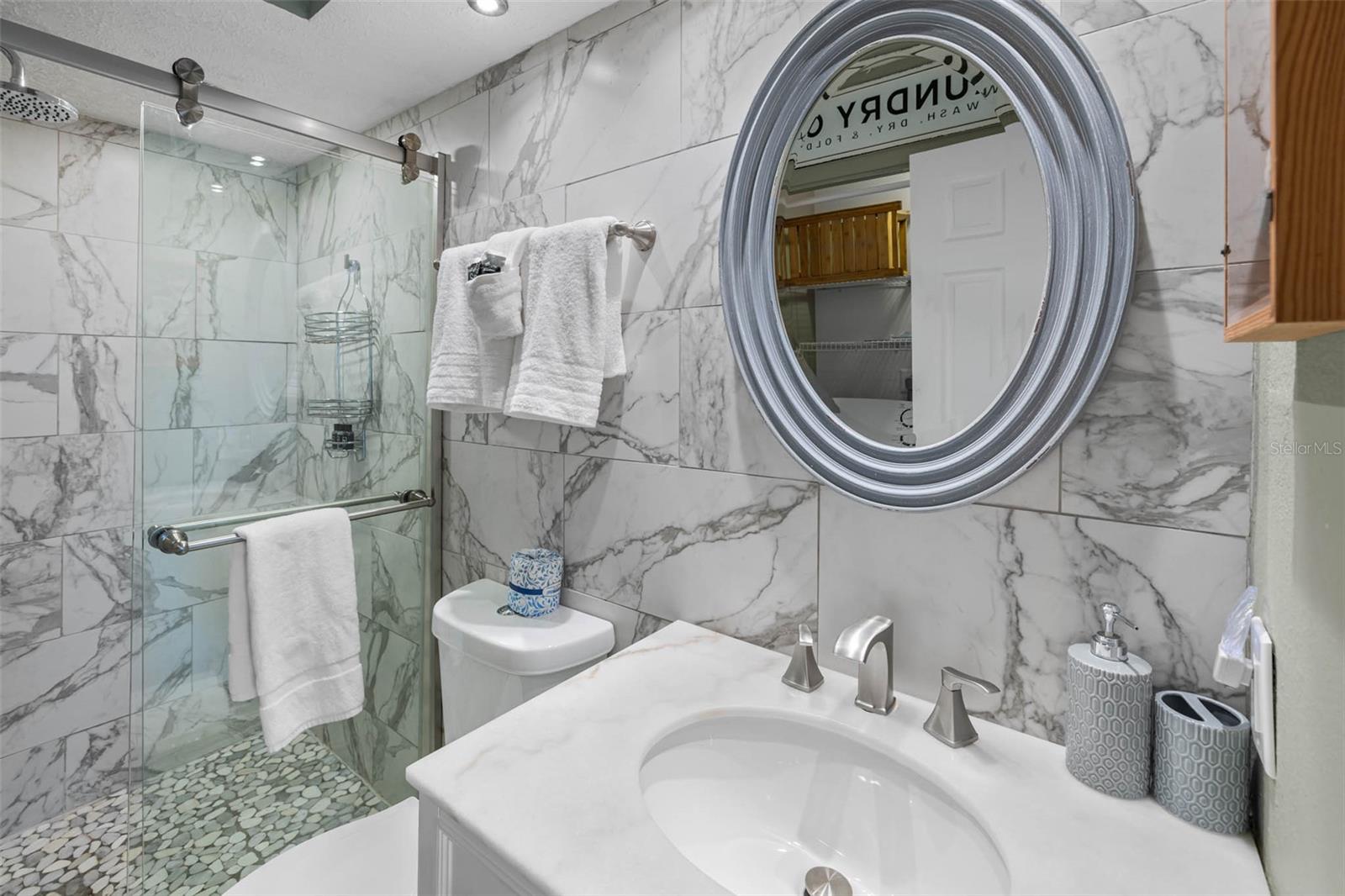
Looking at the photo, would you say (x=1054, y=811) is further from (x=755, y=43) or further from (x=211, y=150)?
(x=211, y=150)

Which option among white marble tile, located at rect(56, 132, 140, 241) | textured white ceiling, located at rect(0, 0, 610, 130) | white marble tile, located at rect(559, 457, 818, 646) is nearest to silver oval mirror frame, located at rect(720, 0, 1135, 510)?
white marble tile, located at rect(559, 457, 818, 646)

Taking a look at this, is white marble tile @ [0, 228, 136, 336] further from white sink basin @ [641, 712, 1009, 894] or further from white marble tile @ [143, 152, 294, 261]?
white sink basin @ [641, 712, 1009, 894]

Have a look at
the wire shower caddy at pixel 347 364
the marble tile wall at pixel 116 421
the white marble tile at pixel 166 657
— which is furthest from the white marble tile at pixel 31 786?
the wire shower caddy at pixel 347 364

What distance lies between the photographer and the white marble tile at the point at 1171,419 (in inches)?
29.5

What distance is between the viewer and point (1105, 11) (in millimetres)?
810

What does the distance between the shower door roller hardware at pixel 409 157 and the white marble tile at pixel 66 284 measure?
1.10 meters

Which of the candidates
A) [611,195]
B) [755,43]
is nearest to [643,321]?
[611,195]

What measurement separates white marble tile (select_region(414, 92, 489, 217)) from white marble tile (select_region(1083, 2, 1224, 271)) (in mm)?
1340

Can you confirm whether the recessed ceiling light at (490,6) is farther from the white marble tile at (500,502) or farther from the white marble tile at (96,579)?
the white marble tile at (96,579)

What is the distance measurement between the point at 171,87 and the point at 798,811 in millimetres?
1712

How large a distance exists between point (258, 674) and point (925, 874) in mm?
1310

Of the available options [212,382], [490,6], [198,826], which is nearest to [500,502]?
[212,382]

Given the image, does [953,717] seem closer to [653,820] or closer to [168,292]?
[653,820]

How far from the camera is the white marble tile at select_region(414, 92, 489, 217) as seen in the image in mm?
1648
